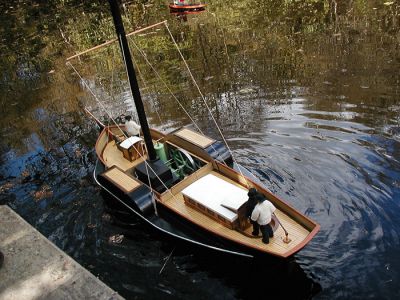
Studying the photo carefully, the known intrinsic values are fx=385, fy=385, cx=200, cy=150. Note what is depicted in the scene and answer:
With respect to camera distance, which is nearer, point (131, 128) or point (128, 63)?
point (128, 63)

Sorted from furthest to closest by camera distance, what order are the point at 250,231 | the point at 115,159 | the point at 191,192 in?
the point at 115,159, the point at 191,192, the point at 250,231

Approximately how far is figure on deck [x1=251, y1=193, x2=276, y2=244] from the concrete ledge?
3370 mm

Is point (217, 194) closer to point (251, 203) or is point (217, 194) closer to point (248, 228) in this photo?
point (248, 228)

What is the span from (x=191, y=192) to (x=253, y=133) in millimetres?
5862

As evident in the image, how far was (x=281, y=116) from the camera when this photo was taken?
16.0 meters

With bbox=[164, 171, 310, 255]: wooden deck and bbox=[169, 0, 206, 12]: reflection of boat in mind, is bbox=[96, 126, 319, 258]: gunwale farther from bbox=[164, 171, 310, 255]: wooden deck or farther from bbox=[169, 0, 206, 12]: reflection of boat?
bbox=[169, 0, 206, 12]: reflection of boat

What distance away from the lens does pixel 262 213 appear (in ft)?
28.2

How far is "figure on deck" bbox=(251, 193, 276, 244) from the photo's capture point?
8.60m

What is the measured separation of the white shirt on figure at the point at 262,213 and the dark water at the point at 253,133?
3.91 feet

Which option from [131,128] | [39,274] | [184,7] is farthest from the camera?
[184,7]

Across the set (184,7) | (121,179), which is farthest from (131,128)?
(184,7)

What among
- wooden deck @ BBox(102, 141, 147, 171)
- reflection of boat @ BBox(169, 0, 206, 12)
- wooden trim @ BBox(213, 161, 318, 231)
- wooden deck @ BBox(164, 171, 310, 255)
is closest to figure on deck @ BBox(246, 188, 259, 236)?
wooden deck @ BBox(164, 171, 310, 255)

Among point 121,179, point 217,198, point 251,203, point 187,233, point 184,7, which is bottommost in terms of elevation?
point 187,233

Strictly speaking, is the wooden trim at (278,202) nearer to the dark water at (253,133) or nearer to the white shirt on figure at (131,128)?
the dark water at (253,133)
